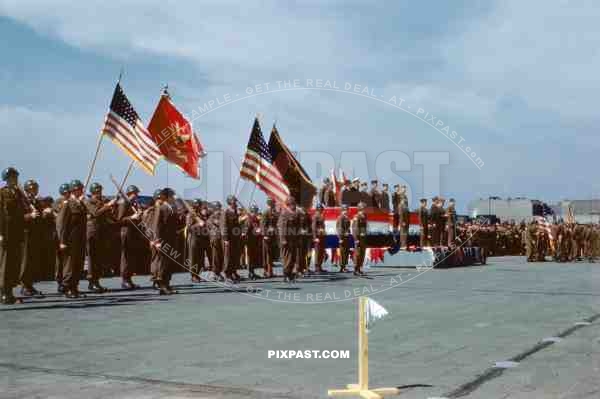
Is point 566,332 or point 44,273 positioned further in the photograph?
point 44,273

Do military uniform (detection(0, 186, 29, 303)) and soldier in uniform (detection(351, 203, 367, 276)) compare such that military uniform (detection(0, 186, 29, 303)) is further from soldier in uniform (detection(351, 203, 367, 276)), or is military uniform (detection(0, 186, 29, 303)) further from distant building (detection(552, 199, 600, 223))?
distant building (detection(552, 199, 600, 223))

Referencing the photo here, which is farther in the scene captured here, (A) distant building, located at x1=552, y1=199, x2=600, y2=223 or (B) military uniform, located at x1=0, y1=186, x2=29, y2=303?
(A) distant building, located at x1=552, y1=199, x2=600, y2=223

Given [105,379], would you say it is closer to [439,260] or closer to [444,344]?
[444,344]

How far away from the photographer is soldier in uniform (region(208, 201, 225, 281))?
58.8 feet

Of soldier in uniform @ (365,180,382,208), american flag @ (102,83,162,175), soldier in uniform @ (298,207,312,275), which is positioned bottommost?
soldier in uniform @ (298,207,312,275)

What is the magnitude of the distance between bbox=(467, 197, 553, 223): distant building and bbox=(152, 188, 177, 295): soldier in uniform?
55072 mm

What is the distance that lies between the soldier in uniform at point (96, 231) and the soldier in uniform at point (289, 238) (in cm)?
455

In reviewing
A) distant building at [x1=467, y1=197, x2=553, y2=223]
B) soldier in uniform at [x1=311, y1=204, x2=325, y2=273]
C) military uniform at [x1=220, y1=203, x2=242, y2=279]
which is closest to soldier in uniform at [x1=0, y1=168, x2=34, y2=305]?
military uniform at [x1=220, y1=203, x2=242, y2=279]

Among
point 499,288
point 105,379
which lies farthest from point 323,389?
point 499,288

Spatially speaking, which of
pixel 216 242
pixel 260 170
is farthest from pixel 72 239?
pixel 260 170

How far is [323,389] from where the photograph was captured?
561cm

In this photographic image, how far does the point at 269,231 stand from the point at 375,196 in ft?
27.5

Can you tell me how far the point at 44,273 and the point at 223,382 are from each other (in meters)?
14.4

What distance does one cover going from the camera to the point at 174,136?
18906 millimetres
